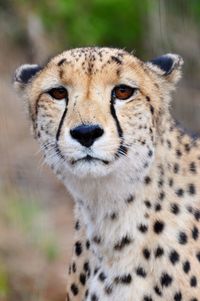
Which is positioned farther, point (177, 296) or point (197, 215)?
point (197, 215)

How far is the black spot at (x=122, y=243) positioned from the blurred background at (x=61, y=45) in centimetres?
267

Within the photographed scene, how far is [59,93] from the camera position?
4371 mm

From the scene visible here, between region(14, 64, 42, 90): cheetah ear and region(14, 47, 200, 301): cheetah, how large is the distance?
0.01 meters

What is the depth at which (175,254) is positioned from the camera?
14.5 feet

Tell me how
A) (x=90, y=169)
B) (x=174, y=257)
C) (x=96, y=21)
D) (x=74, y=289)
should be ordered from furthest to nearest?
1. (x=96, y=21)
2. (x=74, y=289)
3. (x=174, y=257)
4. (x=90, y=169)

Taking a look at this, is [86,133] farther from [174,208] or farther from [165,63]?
[165,63]

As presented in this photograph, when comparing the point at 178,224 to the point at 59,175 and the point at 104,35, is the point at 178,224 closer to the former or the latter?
the point at 59,175

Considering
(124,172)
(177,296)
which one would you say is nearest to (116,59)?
(124,172)

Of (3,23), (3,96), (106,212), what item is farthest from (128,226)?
(3,23)

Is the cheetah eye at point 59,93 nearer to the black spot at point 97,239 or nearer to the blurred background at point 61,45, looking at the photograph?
the black spot at point 97,239

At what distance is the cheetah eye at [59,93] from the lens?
4344 millimetres

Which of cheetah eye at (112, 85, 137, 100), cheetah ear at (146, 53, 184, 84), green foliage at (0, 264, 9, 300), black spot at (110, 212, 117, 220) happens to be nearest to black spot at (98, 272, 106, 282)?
black spot at (110, 212, 117, 220)

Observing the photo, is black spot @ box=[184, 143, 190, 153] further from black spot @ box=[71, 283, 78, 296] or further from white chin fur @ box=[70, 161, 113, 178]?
black spot @ box=[71, 283, 78, 296]

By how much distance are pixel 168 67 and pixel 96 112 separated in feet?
1.97
